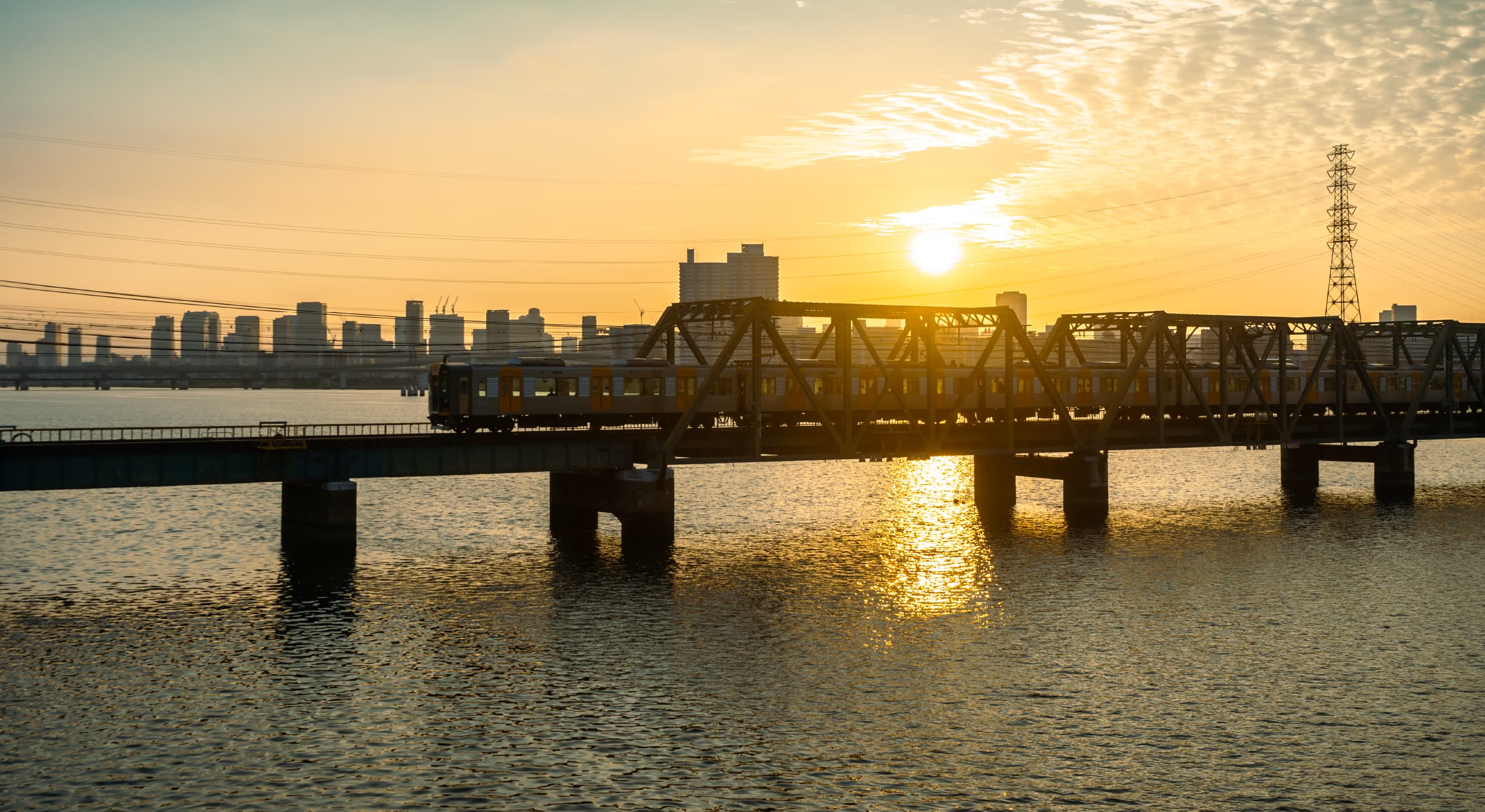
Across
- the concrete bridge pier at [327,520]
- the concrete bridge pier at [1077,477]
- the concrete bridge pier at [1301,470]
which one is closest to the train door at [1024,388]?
the concrete bridge pier at [1077,477]

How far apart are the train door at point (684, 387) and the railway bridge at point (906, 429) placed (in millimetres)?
1574

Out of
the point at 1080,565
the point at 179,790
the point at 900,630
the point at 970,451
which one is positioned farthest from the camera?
the point at 970,451

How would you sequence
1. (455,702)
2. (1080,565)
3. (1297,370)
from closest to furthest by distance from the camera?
(455,702), (1080,565), (1297,370)

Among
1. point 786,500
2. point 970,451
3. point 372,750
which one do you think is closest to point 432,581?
point 372,750

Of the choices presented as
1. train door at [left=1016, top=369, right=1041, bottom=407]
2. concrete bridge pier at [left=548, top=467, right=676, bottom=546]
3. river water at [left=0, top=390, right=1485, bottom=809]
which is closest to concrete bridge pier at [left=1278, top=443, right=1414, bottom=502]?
river water at [left=0, top=390, right=1485, bottom=809]

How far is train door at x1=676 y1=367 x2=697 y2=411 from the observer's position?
7225cm

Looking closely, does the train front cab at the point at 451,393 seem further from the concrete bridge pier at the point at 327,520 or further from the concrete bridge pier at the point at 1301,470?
the concrete bridge pier at the point at 1301,470

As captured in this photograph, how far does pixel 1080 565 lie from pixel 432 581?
3303cm

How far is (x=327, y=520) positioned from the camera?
60938mm

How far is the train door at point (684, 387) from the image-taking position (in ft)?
237

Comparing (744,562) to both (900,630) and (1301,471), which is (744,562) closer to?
(900,630)

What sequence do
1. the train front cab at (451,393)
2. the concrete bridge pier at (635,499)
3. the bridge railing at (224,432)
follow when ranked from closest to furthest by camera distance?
the bridge railing at (224,432)
the train front cab at (451,393)
the concrete bridge pier at (635,499)

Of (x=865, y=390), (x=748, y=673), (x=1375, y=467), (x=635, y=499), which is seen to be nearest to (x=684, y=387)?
(x=635, y=499)

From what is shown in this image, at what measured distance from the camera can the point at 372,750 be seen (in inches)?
1187
